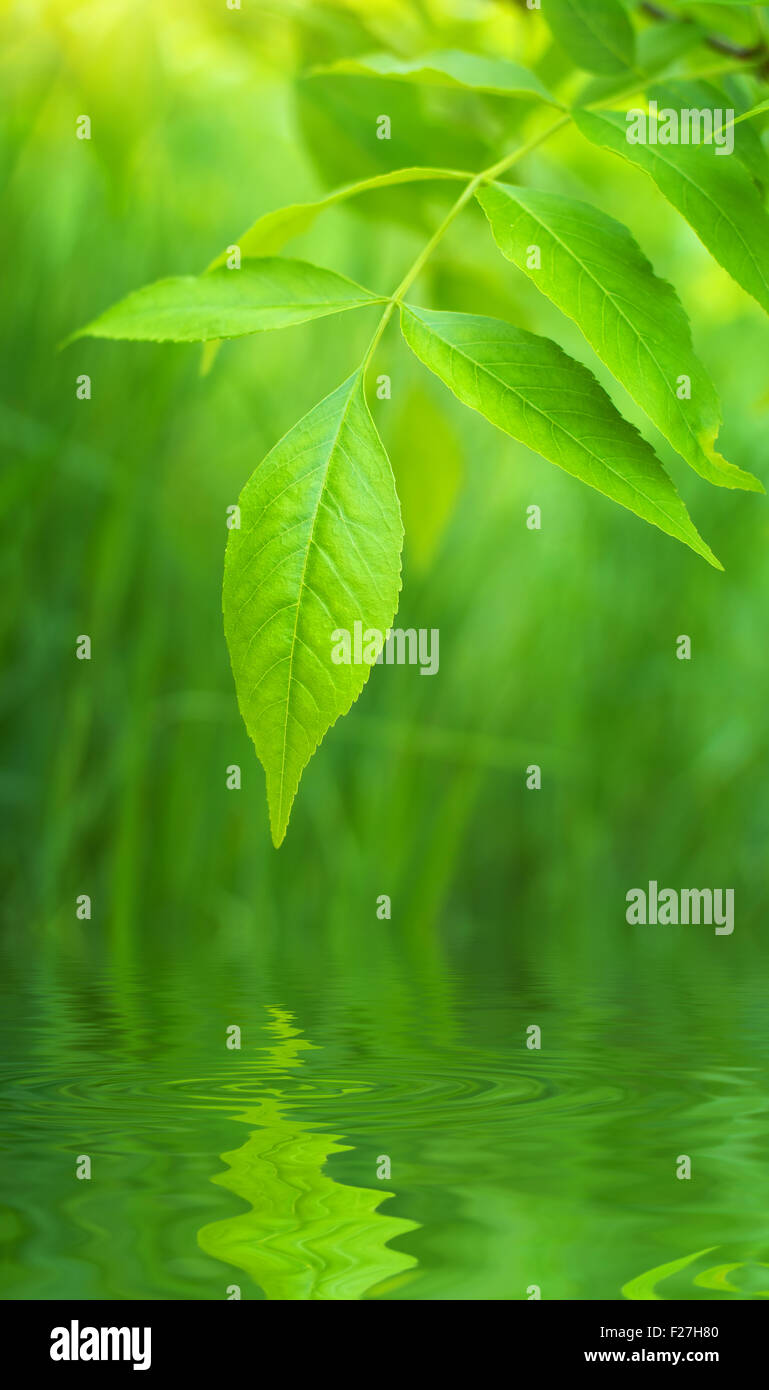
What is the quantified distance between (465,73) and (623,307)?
0.18m

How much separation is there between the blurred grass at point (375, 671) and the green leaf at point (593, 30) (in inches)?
33.8

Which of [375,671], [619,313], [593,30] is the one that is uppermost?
[375,671]

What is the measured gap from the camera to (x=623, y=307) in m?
0.52

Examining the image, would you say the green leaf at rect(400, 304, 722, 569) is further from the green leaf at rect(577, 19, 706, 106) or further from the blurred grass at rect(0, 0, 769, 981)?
the blurred grass at rect(0, 0, 769, 981)

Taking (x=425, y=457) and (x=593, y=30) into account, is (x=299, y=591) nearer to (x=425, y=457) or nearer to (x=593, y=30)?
(x=593, y=30)

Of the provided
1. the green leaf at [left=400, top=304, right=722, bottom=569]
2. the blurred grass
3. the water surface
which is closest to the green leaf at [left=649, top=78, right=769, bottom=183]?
the green leaf at [left=400, top=304, right=722, bottom=569]

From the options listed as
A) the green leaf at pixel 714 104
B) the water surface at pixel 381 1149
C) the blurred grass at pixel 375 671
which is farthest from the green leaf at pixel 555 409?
the blurred grass at pixel 375 671

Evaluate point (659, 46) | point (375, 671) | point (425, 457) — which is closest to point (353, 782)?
point (375, 671)

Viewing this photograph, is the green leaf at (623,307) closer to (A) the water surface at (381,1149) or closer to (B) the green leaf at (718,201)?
(B) the green leaf at (718,201)

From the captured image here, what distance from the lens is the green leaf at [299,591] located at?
49 centimetres

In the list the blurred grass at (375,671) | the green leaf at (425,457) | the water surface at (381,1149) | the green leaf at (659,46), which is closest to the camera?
the water surface at (381,1149)

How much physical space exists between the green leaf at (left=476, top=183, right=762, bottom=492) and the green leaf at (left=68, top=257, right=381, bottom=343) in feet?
0.26
